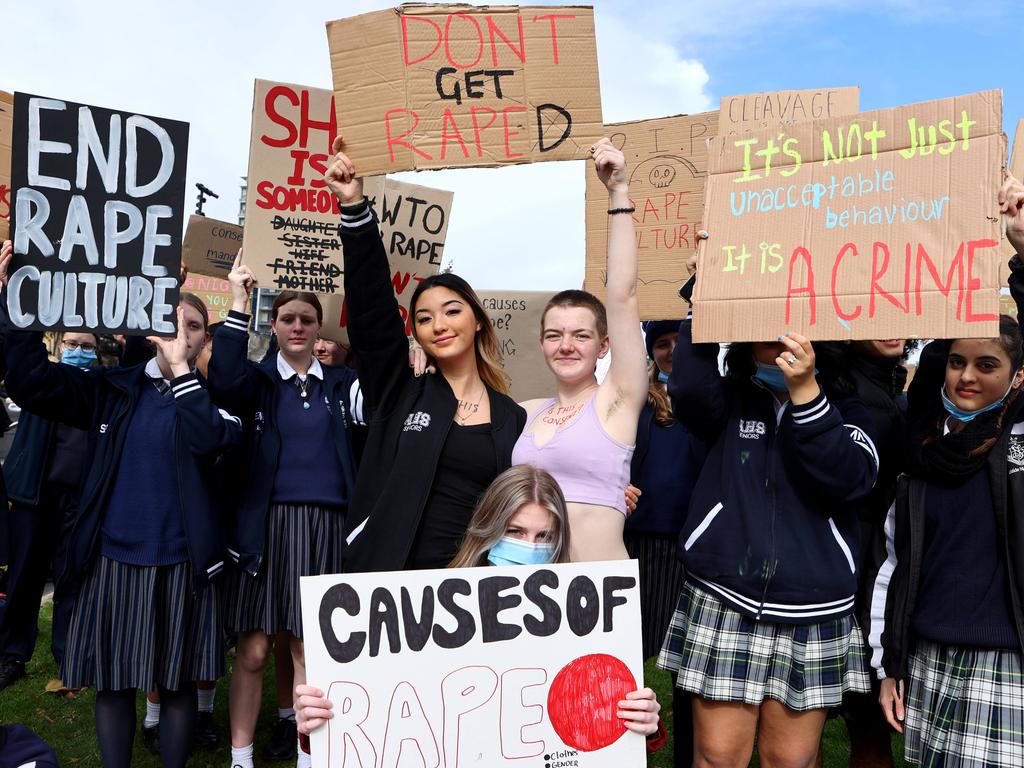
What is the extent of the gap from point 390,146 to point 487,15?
2.11 ft

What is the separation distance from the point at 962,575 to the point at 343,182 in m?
2.56

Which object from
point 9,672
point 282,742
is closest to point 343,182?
point 282,742

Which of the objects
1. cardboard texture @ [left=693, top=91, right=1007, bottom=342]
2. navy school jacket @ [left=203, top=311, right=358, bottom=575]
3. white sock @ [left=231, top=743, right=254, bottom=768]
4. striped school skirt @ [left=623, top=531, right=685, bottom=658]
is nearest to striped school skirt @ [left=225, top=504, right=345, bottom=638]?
navy school jacket @ [left=203, top=311, right=358, bottom=575]

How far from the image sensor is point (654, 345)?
4441 mm

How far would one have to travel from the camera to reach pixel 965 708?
2631mm

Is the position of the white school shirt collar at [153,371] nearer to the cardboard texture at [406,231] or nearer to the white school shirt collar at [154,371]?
the white school shirt collar at [154,371]

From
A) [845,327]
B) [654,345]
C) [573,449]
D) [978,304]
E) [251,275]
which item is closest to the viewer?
[978,304]

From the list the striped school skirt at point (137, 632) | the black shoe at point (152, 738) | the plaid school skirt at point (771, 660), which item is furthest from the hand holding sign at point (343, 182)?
the black shoe at point (152, 738)

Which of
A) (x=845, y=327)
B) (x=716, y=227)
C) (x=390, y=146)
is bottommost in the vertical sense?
(x=845, y=327)

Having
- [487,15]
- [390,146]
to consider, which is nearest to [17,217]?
Answer: [390,146]

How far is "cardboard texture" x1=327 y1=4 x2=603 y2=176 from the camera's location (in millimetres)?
3234

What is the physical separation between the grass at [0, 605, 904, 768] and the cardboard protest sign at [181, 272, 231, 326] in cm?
293

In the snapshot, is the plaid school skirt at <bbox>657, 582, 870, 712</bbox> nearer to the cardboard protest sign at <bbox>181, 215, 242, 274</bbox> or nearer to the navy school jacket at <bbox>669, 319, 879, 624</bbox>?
the navy school jacket at <bbox>669, 319, 879, 624</bbox>

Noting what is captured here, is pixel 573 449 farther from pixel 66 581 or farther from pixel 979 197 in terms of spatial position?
pixel 66 581
